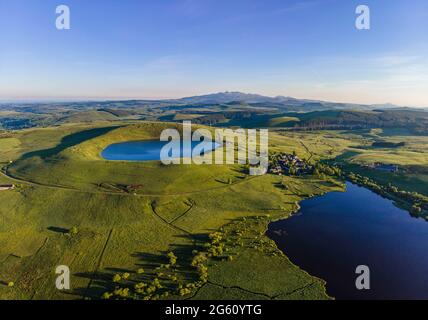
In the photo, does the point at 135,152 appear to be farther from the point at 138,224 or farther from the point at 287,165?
the point at 138,224

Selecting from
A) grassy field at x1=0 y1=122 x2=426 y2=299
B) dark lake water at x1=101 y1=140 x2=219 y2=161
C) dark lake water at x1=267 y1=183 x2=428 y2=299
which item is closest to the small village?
grassy field at x1=0 y1=122 x2=426 y2=299

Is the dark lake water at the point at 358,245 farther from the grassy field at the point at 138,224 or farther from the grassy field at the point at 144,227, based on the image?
the grassy field at the point at 144,227

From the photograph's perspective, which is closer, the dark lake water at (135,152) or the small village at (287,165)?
the small village at (287,165)

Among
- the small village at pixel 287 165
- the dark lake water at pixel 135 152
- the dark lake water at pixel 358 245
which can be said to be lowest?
the dark lake water at pixel 358 245

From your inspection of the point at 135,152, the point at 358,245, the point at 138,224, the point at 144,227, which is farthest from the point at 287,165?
the point at 138,224

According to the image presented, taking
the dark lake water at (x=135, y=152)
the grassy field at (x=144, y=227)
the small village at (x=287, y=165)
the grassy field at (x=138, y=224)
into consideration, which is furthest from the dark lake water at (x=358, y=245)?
the dark lake water at (x=135, y=152)

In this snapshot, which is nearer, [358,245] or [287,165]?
[358,245]
